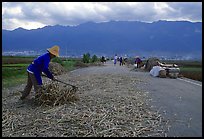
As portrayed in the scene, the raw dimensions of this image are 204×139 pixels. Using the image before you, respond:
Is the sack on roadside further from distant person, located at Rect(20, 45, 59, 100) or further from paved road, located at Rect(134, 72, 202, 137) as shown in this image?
distant person, located at Rect(20, 45, 59, 100)

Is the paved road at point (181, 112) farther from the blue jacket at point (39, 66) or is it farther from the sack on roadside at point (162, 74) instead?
the sack on roadside at point (162, 74)

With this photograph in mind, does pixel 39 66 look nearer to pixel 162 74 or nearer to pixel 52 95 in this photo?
pixel 52 95

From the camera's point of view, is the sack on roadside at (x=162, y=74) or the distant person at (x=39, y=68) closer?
the distant person at (x=39, y=68)

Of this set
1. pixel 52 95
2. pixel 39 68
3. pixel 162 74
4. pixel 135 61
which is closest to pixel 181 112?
pixel 52 95

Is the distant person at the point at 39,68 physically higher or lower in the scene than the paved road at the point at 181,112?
higher

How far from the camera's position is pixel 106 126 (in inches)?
243

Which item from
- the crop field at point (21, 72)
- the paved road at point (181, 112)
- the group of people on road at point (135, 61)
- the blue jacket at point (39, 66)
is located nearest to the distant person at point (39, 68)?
the blue jacket at point (39, 66)

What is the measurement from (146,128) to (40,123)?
214cm

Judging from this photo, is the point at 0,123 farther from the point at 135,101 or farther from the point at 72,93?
the point at 135,101

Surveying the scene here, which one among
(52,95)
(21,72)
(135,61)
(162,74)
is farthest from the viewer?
(135,61)

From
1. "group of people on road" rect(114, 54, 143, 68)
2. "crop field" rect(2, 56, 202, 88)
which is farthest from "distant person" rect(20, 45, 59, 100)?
"group of people on road" rect(114, 54, 143, 68)

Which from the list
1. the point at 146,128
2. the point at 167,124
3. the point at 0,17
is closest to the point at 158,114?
the point at 167,124

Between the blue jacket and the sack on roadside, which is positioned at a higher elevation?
the blue jacket

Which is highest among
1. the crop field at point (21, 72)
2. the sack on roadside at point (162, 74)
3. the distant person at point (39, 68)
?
the distant person at point (39, 68)
